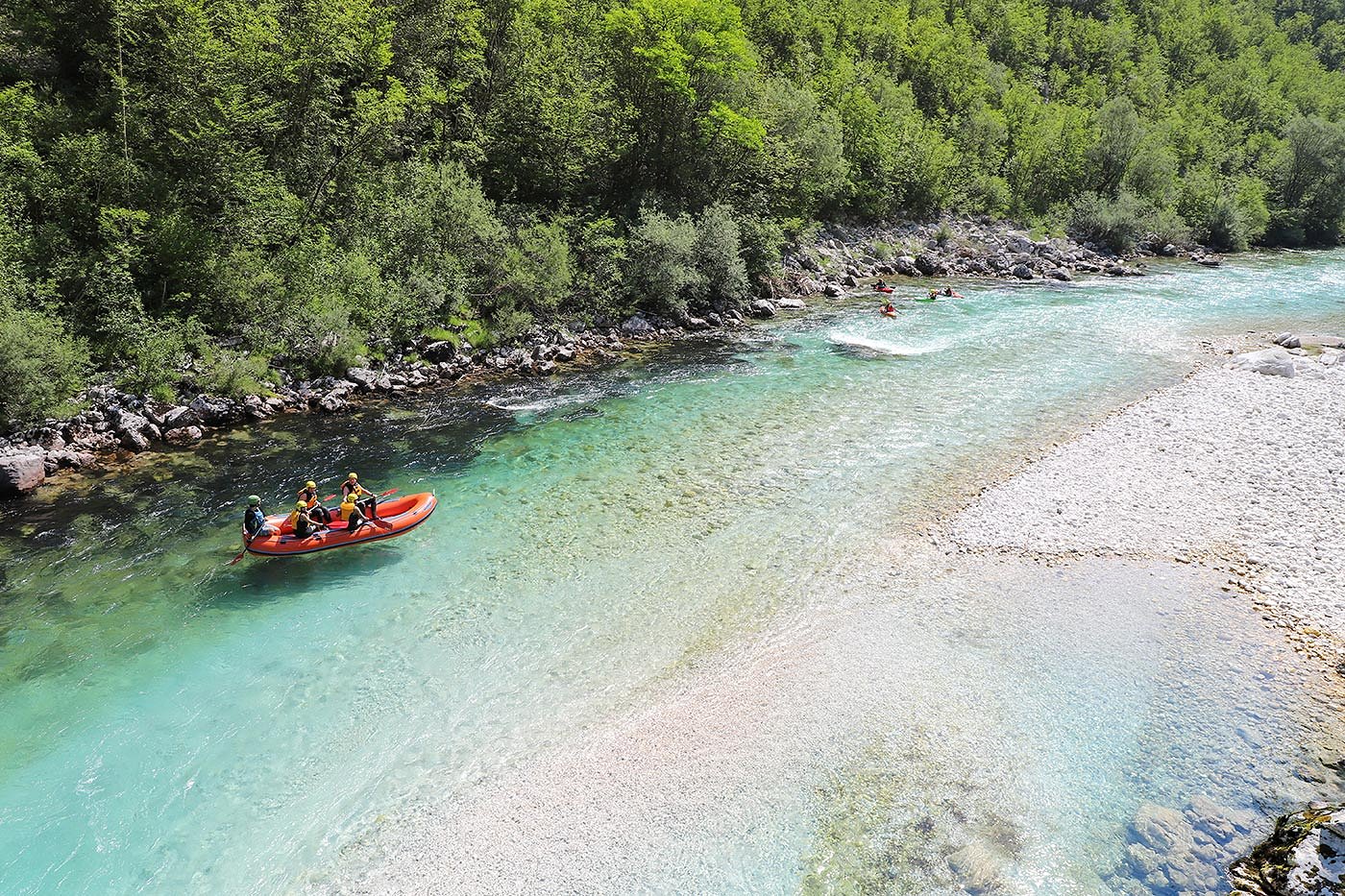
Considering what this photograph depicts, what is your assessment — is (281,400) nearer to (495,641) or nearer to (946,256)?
(495,641)

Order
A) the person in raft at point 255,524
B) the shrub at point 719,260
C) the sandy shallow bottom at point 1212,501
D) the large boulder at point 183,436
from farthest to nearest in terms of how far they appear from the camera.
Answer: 1. the shrub at point 719,260
2. the large boulder at point 183,436
3. the person in raft at point 255,524
4. the sandy shallow bottom at point 1212,501

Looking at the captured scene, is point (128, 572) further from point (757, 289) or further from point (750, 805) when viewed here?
point (757, 289)

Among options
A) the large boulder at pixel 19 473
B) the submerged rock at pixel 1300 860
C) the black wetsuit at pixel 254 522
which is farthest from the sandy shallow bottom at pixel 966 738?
the large boulder at pixel 19 473

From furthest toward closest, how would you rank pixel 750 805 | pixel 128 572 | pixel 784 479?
pixel 784 479
pixel 128 572
pixel 750 805

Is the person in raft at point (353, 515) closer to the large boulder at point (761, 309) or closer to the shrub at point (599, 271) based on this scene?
the shrub at point (599, 271)

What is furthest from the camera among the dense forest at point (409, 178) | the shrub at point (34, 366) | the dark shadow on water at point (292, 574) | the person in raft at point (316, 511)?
the dense forest at point (409, 178)

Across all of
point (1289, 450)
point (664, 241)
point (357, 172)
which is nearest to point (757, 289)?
point (664, 241)
